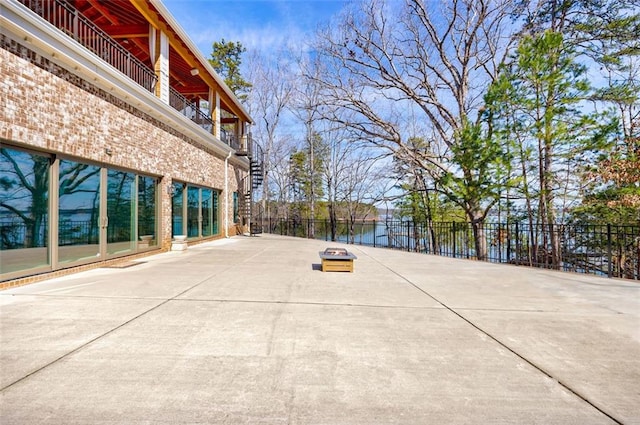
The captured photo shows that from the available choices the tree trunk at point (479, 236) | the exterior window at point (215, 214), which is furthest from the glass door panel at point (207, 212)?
the tree trunk at point (479, 236)

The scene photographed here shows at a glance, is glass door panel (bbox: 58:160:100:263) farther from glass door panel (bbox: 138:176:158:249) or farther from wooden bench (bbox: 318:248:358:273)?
wooden bench (bbox: 318:248:358:273)

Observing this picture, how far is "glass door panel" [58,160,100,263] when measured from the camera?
635 cm

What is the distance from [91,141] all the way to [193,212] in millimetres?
6070

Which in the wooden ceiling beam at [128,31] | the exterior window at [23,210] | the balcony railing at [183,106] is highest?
the wooden ceiling beam at [128,31]

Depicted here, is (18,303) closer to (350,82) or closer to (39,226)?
(39,226)

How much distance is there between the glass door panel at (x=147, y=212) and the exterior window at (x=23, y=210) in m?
3.22

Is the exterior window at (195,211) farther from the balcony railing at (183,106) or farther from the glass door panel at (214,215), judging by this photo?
the balcony railing at (183,106)

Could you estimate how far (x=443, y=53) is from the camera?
15.9 meters

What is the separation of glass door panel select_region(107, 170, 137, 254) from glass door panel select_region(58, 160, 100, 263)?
436 mm

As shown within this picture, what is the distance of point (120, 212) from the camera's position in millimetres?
8203

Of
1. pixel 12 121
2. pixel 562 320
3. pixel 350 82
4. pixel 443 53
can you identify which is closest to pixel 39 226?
pixel 12 121

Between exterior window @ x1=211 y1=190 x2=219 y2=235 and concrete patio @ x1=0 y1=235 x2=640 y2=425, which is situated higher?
exterior window @ x1=211 y1=190 x2=219 y2=235

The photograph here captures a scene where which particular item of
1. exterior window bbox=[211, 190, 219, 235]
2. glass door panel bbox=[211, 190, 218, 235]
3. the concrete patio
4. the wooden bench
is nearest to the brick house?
glass door panel bbox=[211, 190, 218, 235]

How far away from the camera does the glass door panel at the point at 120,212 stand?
25.7ft
